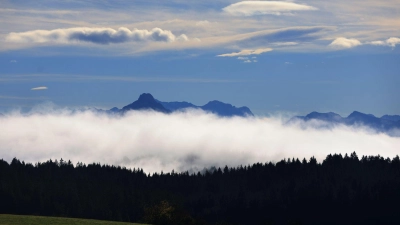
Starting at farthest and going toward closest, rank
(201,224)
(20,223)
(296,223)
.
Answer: (296,223), (201,224), (20,223)

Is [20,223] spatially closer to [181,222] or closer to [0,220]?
[0,220]

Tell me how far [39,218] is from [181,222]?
23171 mm

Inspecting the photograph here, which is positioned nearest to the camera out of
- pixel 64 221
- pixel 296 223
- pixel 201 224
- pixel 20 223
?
pixel 20 223

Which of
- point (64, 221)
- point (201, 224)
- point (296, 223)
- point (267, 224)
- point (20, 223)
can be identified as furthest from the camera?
point (267, 224)

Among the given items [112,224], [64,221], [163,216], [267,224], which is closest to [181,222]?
[163,216]

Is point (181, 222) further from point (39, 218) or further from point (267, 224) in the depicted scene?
point (267, 224)

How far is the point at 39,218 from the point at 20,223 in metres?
8.24

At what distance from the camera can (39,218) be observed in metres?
91.7

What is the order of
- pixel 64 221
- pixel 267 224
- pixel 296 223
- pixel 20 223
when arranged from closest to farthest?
1. pixel 20 223
2. pixel 64 221
3. pixel 296 223
4. pixel 267 224

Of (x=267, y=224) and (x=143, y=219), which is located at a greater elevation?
(x=143, y=219)

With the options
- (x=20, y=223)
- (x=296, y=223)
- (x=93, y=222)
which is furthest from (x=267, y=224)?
(x=20, y=223)

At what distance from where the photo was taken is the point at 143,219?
98.7 meters

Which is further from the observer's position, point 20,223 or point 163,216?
point 163,216

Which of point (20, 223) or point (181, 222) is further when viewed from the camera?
point (181, 222)
